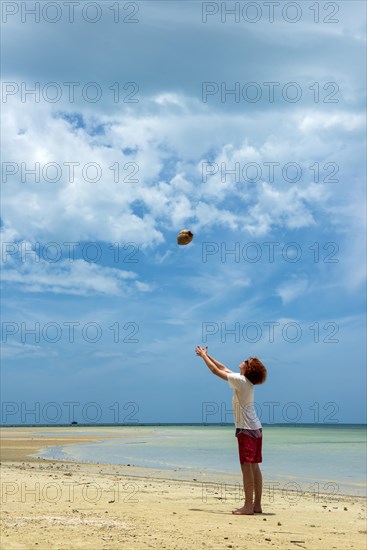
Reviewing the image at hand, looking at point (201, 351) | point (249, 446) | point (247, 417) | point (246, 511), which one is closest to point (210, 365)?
point (201, 351)

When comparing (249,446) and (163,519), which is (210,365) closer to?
(249,446)

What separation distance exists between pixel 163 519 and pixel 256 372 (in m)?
2.16

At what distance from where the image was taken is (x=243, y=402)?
8469 millimetres

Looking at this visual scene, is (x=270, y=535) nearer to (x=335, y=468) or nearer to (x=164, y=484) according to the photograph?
(x=164, y=484)

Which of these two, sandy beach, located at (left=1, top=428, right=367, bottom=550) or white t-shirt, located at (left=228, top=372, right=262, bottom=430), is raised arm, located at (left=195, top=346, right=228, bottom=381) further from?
sandy beach, located at (left=1, top=428, right=367, bottom=550)

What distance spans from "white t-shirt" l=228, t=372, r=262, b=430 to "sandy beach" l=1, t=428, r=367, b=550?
3.87ft

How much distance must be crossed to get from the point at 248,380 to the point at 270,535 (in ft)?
6.53

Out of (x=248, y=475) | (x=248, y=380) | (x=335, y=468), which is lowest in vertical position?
(x=335, y=468)

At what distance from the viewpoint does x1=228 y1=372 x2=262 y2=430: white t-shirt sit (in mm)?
8383

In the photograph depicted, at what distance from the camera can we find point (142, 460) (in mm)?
21984

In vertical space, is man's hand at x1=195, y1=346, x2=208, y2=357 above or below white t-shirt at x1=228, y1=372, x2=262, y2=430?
above

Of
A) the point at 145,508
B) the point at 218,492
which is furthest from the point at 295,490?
the point at 145,508

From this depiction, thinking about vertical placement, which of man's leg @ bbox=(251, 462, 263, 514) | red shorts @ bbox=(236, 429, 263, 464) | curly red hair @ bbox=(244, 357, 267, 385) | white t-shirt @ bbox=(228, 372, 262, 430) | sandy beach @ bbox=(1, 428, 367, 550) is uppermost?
curly red hair @ bbox=(244, 357, 267, 385)

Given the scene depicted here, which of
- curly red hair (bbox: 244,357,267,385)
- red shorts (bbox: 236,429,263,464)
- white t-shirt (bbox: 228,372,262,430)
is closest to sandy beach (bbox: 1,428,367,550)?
red shorts (bbox: 236,429,263,464)
